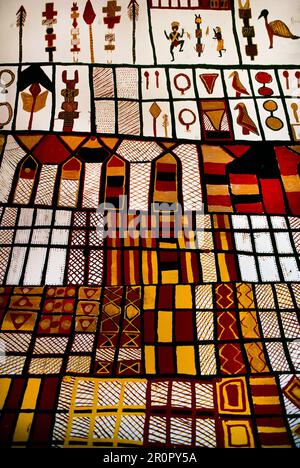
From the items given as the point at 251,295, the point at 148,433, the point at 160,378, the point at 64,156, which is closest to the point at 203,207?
the point at 251,295

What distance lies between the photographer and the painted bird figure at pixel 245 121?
6.82 ft

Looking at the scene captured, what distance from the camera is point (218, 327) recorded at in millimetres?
1501

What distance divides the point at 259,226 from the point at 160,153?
478mm

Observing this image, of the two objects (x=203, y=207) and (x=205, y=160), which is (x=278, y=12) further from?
(x=203, y=207)

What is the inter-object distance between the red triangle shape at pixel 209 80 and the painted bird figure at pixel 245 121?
0.43 feet

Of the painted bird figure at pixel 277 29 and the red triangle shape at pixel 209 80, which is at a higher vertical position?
the painted bird figure at pixel 277 29

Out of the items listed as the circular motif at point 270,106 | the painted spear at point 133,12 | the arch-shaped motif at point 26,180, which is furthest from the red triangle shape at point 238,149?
the arch-shaped motif at point 26,180

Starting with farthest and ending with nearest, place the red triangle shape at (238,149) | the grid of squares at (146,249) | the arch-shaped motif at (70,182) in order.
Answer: the red triangle shape at (238,149) → the arch-shaped motif at (70,182) → the grid of squares at (146,249)

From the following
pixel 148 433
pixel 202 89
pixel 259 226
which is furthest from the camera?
pixel 202 89

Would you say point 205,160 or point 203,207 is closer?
point 203,207

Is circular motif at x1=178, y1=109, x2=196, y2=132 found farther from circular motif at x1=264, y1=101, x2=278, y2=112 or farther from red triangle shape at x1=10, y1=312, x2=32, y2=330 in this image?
red triangle shape at x1=10, y1=312, x2=32, y2=330

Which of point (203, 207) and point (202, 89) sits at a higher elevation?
point (202, 89)

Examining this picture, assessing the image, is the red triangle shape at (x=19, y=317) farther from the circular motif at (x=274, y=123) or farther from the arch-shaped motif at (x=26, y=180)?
the circular motif at (x=274, y=123)

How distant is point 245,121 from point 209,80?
23 centimetres
